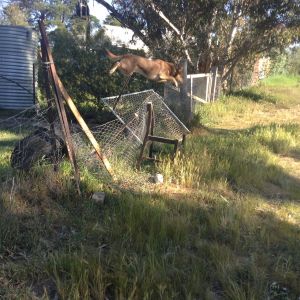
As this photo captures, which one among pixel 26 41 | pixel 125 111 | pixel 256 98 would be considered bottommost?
pixel 256 98

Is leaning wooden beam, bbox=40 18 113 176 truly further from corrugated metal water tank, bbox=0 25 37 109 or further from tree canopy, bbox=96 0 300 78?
tree canopy, bbox=96 0 300 78

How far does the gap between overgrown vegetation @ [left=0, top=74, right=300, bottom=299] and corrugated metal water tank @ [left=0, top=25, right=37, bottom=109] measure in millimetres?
6736

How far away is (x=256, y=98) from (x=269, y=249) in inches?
638

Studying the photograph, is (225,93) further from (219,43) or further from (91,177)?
(91,177)

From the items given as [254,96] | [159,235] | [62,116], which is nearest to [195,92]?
[254,96]

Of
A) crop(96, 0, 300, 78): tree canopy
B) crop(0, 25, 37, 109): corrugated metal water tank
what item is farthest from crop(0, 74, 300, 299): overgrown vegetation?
crop(96, 0, 300, 78): tree canopy

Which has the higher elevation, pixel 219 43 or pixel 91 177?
pixel 219 43

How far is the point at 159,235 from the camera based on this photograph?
14.8 feet

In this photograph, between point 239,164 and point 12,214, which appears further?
point 239,164

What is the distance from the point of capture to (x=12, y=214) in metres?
4.62

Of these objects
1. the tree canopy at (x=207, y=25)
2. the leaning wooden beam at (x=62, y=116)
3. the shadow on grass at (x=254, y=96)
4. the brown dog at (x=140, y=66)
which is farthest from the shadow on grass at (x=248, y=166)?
the shadow on grass at (x=254, y=96)

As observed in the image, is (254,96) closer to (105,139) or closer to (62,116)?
(105,139)

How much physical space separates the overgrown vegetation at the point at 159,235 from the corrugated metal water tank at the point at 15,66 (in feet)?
22.1

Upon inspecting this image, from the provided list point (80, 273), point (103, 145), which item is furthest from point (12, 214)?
point (103, 145)
